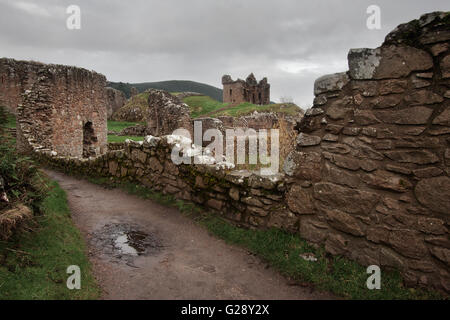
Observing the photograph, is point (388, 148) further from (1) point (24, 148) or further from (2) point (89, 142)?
(2) point (89, 142)

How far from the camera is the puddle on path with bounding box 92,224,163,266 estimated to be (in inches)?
177

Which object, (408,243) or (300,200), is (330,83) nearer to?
(300,200)

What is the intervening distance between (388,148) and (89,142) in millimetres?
A: 18044

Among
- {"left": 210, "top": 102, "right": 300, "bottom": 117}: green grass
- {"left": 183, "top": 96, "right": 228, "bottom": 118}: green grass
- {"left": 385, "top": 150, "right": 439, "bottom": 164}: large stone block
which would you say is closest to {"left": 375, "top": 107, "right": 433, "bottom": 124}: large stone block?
{"left": 385, "top": 150, "right": 439, "bottom": 164}: large stone block

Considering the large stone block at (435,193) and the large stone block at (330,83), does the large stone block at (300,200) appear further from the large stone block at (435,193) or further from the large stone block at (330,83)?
the large stone block at (330,83)

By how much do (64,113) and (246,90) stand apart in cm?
4152

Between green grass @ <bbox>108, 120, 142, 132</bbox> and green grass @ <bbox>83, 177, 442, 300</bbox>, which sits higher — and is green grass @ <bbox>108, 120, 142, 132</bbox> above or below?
A: above

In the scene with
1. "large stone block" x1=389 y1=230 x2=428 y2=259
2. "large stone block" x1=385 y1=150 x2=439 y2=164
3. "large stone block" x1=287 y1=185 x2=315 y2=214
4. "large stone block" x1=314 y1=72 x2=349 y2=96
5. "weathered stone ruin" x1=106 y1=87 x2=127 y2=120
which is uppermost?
"weathered stone ruin" x1=106 y1=87 x2=127 y2=120

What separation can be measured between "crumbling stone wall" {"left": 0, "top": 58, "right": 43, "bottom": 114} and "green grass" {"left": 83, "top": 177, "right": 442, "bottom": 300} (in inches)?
965

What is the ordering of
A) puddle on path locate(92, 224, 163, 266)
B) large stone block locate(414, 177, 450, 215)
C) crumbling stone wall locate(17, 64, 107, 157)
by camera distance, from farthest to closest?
crumbling stone wall locate(17, 64, 107, 157) < puddle on path locate(92, 224, 163, 266) < large stone block locate(414, 177, 450, 215)

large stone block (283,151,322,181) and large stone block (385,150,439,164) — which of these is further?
large stone block (283,151,322,181)

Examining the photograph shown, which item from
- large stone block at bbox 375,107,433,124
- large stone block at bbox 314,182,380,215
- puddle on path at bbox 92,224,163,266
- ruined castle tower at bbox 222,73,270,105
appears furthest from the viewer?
ruined castle tower at bbox 222,73,270,105
